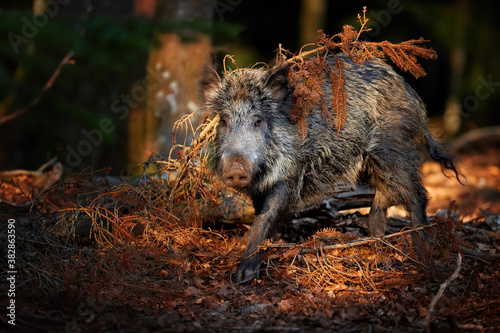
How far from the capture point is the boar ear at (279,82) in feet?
14.4

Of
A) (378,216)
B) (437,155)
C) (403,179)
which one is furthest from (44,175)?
(437,155)

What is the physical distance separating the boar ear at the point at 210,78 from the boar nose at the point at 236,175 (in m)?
1.07

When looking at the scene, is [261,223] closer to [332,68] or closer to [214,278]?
[214,278]

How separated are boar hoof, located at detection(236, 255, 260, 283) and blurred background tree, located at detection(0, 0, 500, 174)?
1645 millimetres

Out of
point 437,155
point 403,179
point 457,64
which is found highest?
point 457,64

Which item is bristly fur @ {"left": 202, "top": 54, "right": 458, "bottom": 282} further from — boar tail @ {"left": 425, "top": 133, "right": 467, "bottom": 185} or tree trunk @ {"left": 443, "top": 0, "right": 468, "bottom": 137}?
tree trunk @ {"left": 443, "top": 0, "right": 468, "bottom": 137}

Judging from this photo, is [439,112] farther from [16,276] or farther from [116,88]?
[16,276]

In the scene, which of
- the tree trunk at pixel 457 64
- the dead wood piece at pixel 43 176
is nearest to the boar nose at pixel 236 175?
the dead wood piece at pixel 43 176

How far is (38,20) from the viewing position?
5547 mm

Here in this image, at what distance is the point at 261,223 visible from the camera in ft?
14.3

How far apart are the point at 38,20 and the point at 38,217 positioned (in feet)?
7.93

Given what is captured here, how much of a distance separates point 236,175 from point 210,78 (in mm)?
1267

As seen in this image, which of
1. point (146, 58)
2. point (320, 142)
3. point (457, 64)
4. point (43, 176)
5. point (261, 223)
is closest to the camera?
point (261, 223)

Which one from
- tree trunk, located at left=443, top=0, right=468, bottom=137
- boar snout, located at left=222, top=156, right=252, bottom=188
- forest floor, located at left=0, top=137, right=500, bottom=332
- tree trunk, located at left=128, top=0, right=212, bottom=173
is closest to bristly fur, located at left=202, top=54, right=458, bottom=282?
boar snout, located at left=222, top=156, right=252, bottom=188
